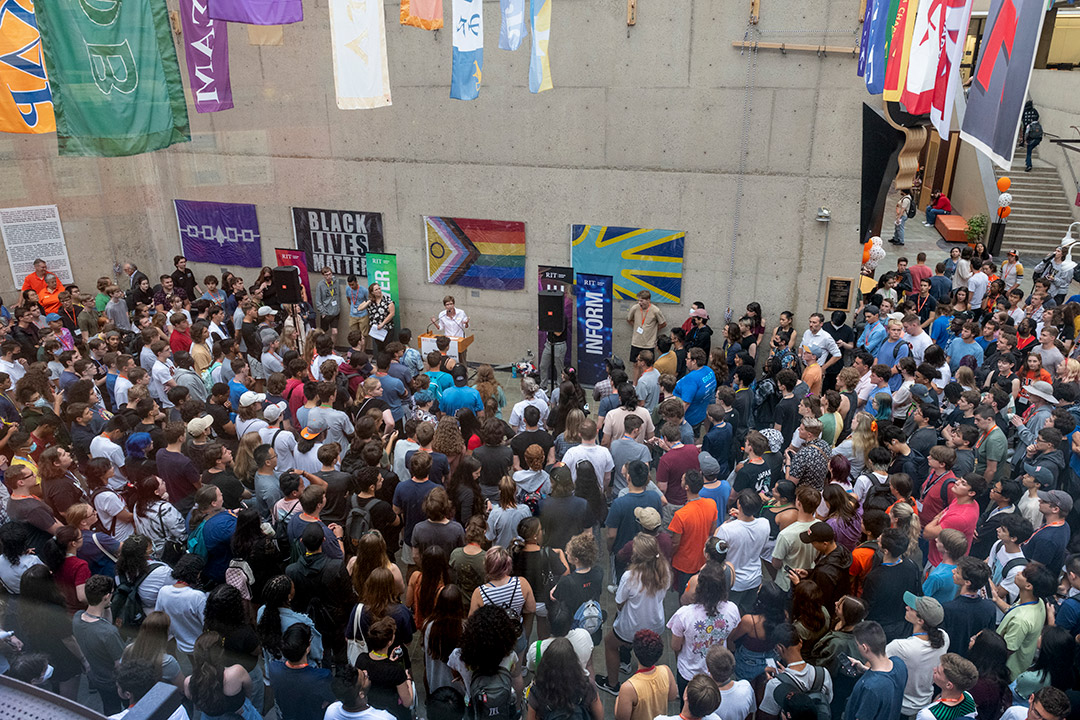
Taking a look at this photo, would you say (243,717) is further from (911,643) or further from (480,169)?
(480,169)

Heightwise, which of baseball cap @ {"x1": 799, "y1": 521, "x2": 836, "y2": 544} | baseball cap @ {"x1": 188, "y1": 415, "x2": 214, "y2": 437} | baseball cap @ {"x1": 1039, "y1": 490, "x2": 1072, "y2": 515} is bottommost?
baseball cap @ {"x1": 799, "y1": 521, "x2": 836, "y2": 544}

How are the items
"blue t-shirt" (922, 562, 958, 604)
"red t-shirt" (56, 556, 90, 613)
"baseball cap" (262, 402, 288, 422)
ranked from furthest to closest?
"baseball cap" (262, 402, 288, 422)
"red t-shirt" (56, 556, 90, 613)
"blue t-shirt" (922, 562, 958, 604)

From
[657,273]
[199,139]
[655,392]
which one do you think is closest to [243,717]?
[655,392]

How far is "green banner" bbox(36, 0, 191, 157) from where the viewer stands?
29.4 ft

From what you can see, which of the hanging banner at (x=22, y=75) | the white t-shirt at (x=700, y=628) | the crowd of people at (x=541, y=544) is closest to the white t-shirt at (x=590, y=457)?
the crowd of people at (x=541, y=544)

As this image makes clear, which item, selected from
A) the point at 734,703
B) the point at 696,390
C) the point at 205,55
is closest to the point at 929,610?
the point at 734,703

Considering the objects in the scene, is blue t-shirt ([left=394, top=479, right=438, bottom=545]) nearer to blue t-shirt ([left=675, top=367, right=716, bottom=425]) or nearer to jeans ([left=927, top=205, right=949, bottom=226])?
blue t-shirt ([left=675, top=367, right=716, bottom=425])

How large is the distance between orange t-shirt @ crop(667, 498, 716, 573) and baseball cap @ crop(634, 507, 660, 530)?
230 mm

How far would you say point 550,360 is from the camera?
10336mm

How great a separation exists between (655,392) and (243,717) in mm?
4815

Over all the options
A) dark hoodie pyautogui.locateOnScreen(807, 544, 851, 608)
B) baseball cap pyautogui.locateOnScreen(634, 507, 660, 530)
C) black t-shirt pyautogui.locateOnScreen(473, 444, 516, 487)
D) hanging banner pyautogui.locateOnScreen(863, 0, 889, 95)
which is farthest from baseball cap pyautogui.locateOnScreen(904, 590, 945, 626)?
hanging banner pyautogui.locateOnScreen(863, 0, 889, 95)

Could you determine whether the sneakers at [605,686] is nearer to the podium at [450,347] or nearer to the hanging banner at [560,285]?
the hanging banner at [560,285]

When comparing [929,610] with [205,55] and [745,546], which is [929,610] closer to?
[745,546]

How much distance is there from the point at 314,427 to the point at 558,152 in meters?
5.82
